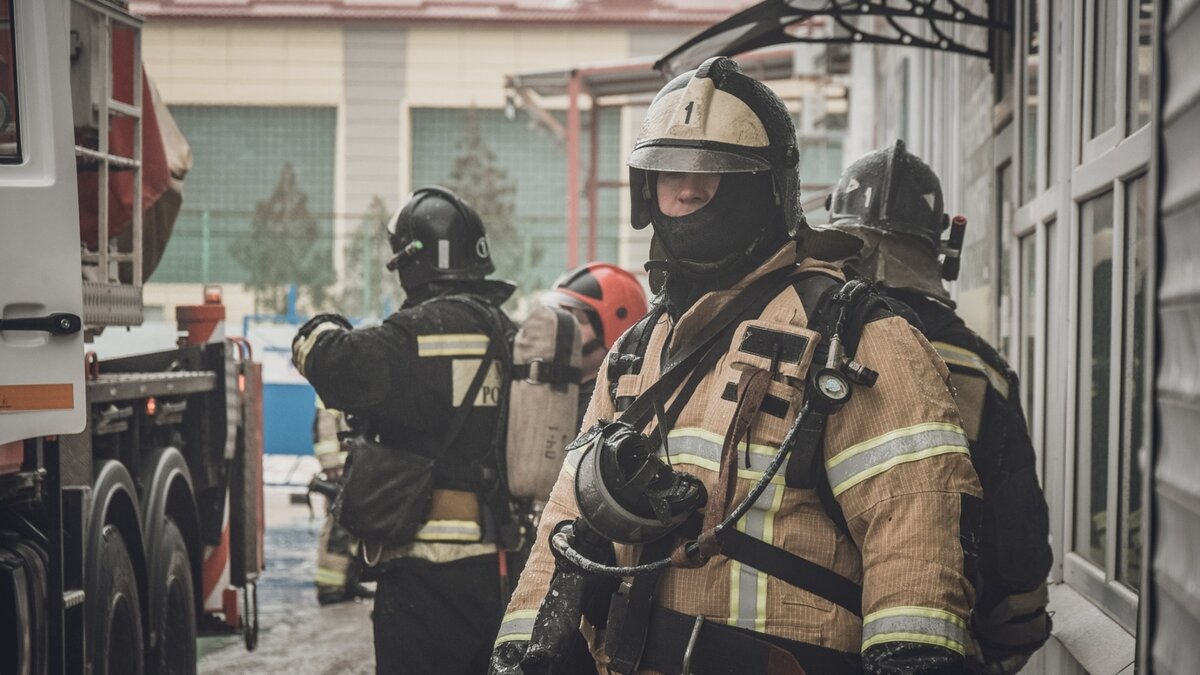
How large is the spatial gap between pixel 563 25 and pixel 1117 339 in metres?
28.6

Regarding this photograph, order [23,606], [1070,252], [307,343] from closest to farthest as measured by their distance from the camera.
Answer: [23,606] < [1070,252] < [307,343]

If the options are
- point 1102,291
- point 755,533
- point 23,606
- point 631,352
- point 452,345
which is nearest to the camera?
point 755,533

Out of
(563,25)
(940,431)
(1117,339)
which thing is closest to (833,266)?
(940,431)

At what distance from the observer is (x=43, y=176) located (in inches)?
149

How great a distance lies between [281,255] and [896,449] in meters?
25.9

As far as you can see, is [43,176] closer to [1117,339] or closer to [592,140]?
[1117,339]

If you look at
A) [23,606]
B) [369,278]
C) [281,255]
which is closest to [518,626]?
[23,606]

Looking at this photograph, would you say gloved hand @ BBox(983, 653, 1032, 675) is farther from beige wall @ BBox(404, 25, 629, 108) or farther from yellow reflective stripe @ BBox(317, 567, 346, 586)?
beige wall @ BBox(404, 25, 629, 108)

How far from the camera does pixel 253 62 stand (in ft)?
103

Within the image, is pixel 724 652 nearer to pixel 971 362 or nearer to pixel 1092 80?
pixel 971 362

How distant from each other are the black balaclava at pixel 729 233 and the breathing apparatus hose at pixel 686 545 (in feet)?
1.39

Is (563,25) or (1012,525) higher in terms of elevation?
(563,25)

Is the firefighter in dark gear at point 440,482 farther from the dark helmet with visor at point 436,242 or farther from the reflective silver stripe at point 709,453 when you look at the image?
the reflective silver stripe at point 709,453

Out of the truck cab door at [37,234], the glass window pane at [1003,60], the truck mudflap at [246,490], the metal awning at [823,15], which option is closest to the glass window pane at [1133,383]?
the metal awning at [823,15]
